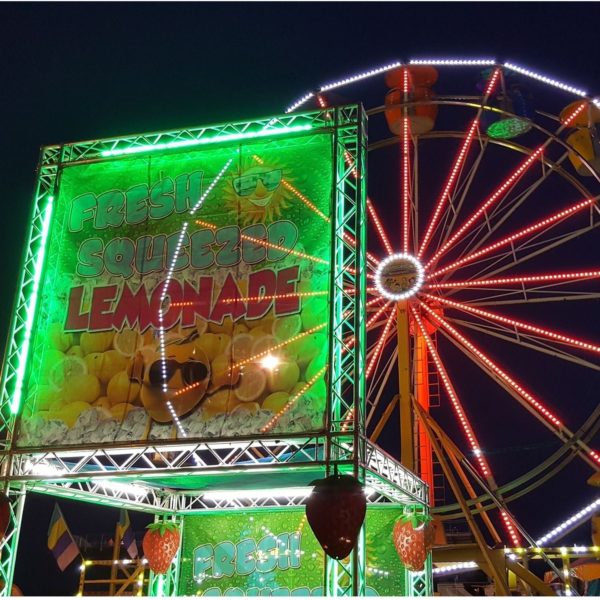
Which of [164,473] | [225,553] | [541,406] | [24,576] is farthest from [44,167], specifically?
[24,576]

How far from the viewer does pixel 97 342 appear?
8719mm

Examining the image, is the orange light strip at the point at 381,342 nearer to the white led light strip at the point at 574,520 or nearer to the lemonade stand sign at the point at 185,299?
the white led light strip at the point at 574,520

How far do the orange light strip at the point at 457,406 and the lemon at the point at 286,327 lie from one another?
617 cm

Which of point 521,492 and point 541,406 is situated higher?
point 541,406

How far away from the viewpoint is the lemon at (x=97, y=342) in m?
8.70

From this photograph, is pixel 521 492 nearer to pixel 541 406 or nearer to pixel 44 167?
pixel 541 406

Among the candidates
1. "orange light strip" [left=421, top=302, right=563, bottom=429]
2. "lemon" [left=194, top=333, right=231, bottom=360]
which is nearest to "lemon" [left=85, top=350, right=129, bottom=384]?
"lemon" [left=194, top=333, right=231, bottom=360]

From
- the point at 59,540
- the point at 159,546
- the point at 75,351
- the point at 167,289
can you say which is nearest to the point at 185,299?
the point at 167,289

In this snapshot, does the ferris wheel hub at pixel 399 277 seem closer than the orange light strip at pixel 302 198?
No

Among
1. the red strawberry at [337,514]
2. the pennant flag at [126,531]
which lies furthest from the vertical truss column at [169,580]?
the red strawberry at [337,514]

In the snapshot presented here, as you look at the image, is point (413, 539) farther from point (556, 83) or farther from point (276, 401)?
point (556, 83)

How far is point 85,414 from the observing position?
8.41 metres

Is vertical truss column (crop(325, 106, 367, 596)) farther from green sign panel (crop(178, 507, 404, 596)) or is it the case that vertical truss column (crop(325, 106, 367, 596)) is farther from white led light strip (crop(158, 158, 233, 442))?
green sign panel (crop(178, 507, 404, 596))

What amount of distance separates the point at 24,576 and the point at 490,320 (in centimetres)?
1988
